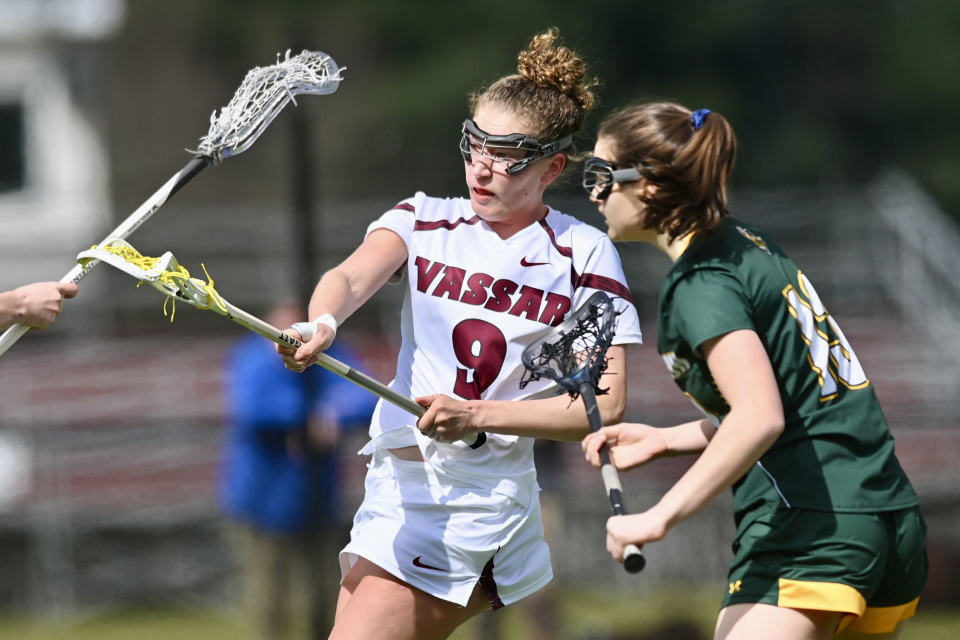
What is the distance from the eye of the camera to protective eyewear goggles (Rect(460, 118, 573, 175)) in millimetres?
3158

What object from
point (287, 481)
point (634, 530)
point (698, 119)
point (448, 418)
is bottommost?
point (287, 481)

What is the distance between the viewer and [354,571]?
319cm

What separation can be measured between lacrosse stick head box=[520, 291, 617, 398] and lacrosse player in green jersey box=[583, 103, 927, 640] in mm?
175

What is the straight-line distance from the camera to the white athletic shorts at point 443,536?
3127 millimetres

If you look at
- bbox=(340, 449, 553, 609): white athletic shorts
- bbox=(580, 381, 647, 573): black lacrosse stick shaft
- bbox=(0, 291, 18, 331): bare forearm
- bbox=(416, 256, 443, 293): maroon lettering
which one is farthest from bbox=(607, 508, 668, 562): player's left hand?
bbox=(0, 291, 18, 331): bare forearm

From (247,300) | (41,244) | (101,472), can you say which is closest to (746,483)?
(101,472)

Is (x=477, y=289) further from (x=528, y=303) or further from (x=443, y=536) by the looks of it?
(x=443, y=536)

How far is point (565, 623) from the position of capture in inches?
237

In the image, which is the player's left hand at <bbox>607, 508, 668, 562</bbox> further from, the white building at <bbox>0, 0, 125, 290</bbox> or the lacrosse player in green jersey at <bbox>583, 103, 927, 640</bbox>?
the white building at <bbox>0, 0, 125, 290</bbox>

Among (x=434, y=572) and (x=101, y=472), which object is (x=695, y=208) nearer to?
(x=434, y=572)

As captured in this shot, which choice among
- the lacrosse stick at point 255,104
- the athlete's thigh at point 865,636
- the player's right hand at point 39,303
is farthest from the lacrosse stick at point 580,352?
the player's right hand at point 39,303

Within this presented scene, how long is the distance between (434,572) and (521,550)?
25cm

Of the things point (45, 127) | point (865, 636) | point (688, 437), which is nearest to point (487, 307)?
point (688, 437)

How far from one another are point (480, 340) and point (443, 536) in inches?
19.0
